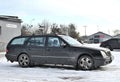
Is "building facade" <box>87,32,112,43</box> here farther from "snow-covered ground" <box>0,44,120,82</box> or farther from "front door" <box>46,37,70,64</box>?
"snow-covered ground" <box>0,44,120,82</box>

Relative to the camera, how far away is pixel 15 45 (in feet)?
49.5

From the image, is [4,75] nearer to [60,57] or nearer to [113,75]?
[60,57]

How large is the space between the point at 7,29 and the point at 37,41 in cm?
2027

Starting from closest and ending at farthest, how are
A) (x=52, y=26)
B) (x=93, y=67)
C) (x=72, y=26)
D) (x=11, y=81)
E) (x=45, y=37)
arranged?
(x=11, y=81) < (x=93, y=67) < (x=45, y=37) < (x=52, y=26) < (x=72, y=26)

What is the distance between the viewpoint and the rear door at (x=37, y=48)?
14.3 metres

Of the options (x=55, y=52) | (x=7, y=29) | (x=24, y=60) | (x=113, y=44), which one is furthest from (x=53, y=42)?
(x=113, y=44)

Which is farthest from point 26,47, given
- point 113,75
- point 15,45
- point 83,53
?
point 113,75

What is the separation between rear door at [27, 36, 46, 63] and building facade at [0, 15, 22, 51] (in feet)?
62.1

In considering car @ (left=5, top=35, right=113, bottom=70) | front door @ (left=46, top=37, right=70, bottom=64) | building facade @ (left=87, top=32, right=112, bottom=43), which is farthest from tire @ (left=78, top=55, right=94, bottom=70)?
building facade @ (left=87, top=32, right=112, bottom=43)

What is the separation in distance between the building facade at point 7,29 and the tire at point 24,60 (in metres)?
18.7

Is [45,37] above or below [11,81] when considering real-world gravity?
above

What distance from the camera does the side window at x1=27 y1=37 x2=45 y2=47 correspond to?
14.5 meters

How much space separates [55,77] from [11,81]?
5.67 feet

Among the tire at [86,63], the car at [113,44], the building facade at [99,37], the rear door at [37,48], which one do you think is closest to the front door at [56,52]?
the rear door at [37,48]
